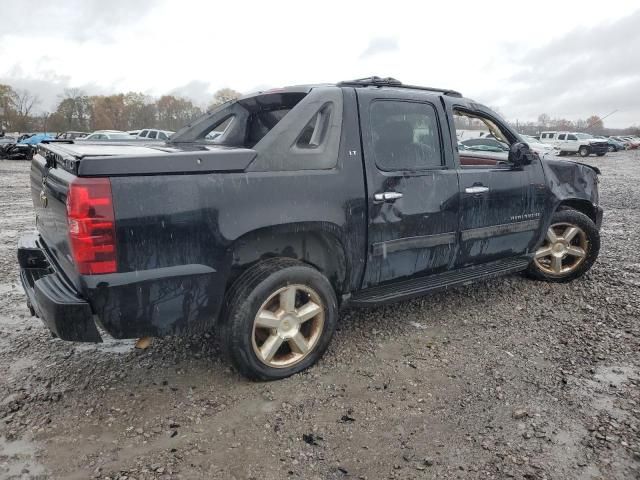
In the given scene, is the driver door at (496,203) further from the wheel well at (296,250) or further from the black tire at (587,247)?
the wheel well at (296,250)

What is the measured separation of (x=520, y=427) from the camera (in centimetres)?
260

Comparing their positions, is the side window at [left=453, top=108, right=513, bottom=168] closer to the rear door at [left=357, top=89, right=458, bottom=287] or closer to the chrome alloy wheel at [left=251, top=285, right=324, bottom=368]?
the rear door at [left=357, top=89, right=458, bottom=287]

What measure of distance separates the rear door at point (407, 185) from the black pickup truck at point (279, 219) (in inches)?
0.4

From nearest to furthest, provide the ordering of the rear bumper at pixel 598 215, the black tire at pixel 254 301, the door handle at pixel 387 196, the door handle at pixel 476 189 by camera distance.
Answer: the black tire at pixel 254 301 < the door handle at pixel 387 196 < the door handle at pixel 476 189 < the rear bumper at pixel 598 215

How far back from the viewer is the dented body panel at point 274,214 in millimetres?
2471

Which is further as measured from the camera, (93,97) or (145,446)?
(93,97)

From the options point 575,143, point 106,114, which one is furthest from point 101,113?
point 575,143

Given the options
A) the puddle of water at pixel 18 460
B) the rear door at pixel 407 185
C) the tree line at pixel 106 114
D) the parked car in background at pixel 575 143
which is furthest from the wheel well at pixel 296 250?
the tree line at pixel 106 114

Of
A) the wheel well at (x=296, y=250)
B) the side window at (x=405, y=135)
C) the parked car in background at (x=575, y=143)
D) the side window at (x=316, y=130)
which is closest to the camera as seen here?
the wheel well at (x=296, y=250)

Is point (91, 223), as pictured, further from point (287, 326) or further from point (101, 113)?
point (101, 113)

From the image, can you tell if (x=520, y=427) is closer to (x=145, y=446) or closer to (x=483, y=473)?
(x=483, y=473)

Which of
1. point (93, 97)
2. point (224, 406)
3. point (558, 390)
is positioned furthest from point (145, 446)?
point (93, 97)

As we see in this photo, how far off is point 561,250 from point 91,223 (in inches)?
172

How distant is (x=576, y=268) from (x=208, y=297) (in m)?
3.91
